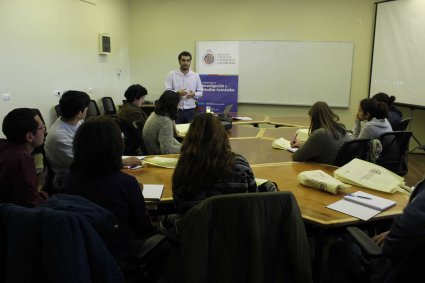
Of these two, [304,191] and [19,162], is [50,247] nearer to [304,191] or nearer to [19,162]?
[19,162]

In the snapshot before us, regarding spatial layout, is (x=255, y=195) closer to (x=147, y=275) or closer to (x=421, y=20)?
(x=147, y=275)

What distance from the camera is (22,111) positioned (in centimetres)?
217

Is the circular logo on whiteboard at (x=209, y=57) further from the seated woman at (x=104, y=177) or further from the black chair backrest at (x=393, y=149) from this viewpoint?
the seated woman at (x=104, y=177)

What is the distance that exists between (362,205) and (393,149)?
153cm

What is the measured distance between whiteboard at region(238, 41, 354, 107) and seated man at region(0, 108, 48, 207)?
5.29 metres

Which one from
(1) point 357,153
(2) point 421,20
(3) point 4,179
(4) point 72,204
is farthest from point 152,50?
(4) point 72,204

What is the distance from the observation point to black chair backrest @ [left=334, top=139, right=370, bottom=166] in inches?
116

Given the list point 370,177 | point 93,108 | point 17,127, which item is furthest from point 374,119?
point 93,108

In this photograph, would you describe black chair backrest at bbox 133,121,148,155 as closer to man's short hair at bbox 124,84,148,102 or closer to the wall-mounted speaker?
man's short hair at bbox 124,84,148,102

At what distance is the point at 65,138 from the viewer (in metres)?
2.70

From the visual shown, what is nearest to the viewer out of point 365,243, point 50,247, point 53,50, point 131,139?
point 50,247

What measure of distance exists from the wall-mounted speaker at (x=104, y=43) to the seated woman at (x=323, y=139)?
4.24 meters

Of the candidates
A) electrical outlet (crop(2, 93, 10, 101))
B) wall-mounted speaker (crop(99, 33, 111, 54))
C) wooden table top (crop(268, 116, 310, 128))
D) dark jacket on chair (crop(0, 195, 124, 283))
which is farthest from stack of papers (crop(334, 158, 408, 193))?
wall-mounted speaker (crop(99, 33, 111, 54))

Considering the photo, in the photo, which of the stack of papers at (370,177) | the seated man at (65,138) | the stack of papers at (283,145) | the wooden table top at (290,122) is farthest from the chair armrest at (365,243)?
the wooden table top at (290,122)
